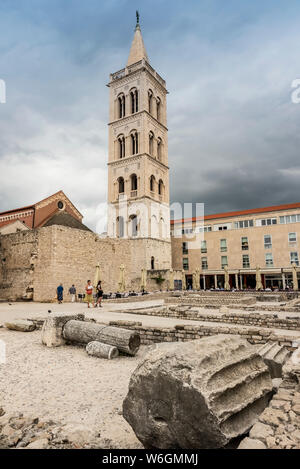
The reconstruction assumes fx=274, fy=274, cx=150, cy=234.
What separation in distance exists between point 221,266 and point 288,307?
27.3m

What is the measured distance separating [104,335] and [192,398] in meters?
4.37

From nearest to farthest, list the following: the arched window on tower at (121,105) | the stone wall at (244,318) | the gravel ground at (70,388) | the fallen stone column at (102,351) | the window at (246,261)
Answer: the gravel ground at (70,388) → the fallen stone column at (102,351) → the stone wall at (244,318) → the window at (246,261) → the arched window on tower at (121,105)

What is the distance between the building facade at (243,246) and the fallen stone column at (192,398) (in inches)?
1221

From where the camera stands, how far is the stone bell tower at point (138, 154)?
36094 mm

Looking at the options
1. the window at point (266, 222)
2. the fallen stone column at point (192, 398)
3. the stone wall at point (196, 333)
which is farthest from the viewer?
the window at point (266, 222)

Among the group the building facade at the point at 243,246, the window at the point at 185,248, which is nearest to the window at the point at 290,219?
the building facade at the point at 243,246

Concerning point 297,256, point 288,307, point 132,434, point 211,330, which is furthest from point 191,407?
point 297,256

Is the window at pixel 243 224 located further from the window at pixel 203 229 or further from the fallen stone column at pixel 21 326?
the fallen stone column at pixel 21 326

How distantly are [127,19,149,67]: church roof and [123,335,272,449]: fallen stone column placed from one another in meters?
46.5

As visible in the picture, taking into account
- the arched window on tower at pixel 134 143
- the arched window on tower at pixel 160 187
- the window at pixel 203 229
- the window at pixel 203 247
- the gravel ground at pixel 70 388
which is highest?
the arched window on tower at pixel 134 143

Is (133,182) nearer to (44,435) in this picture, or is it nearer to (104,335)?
(104,335)

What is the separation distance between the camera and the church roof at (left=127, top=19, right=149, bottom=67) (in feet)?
136

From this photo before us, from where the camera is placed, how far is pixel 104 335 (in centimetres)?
629

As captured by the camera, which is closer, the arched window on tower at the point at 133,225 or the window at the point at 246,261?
the arched window on tower at the point at 133,225
